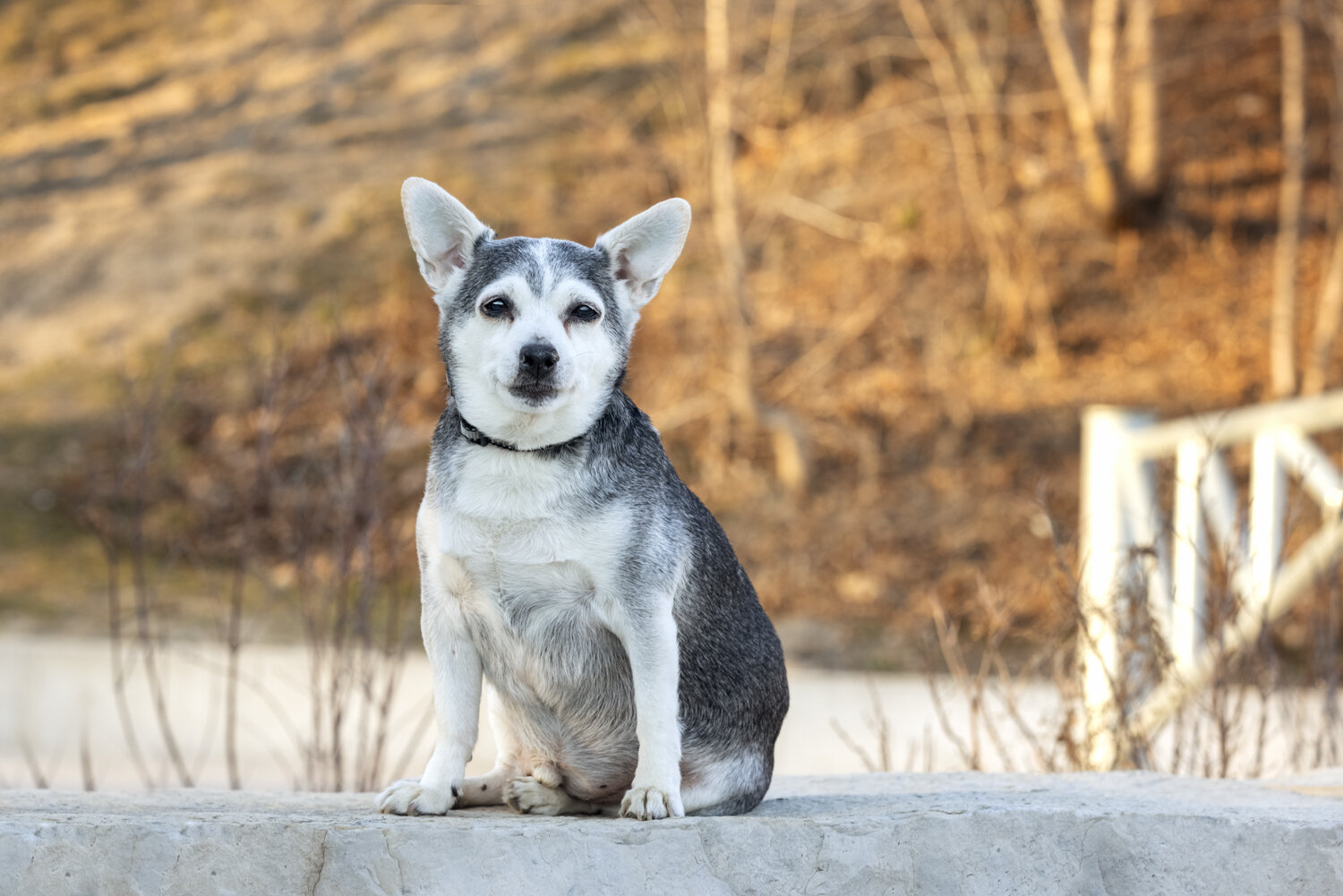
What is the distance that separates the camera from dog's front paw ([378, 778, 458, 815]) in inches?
125

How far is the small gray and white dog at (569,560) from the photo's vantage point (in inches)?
121

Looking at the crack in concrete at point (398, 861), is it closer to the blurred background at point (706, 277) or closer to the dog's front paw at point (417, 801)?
the dog's front paw at point (417, 801)

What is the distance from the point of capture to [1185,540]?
4.77m

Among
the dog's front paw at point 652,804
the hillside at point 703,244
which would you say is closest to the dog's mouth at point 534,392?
the dog's front paw at point 652,804

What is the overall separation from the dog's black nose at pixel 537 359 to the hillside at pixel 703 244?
7.58m

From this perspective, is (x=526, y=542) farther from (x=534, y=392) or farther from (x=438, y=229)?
(x=438, y=229)

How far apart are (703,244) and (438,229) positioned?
11193 millimetres

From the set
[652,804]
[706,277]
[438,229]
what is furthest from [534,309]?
[706,277]

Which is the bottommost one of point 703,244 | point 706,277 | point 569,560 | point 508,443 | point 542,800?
point 542,800

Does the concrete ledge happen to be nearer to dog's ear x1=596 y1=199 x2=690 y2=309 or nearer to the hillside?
dog's ear x1=596 y1=199 x2=690 y2=309

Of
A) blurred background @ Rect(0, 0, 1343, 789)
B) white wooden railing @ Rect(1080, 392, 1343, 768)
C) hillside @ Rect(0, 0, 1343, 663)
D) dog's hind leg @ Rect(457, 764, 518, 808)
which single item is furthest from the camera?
hillside @ Rect(0, 0, 1343, 663)

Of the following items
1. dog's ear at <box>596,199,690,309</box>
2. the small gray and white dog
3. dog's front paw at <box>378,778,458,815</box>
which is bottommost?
dog's front paw at <box>378,778,458,815</box>

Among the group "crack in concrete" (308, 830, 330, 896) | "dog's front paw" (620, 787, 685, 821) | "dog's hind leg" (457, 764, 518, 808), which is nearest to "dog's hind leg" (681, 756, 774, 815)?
"dog's front paw" (620, 787, 685, 821)

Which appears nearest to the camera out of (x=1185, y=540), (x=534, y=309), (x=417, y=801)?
(x=534, y=309)
